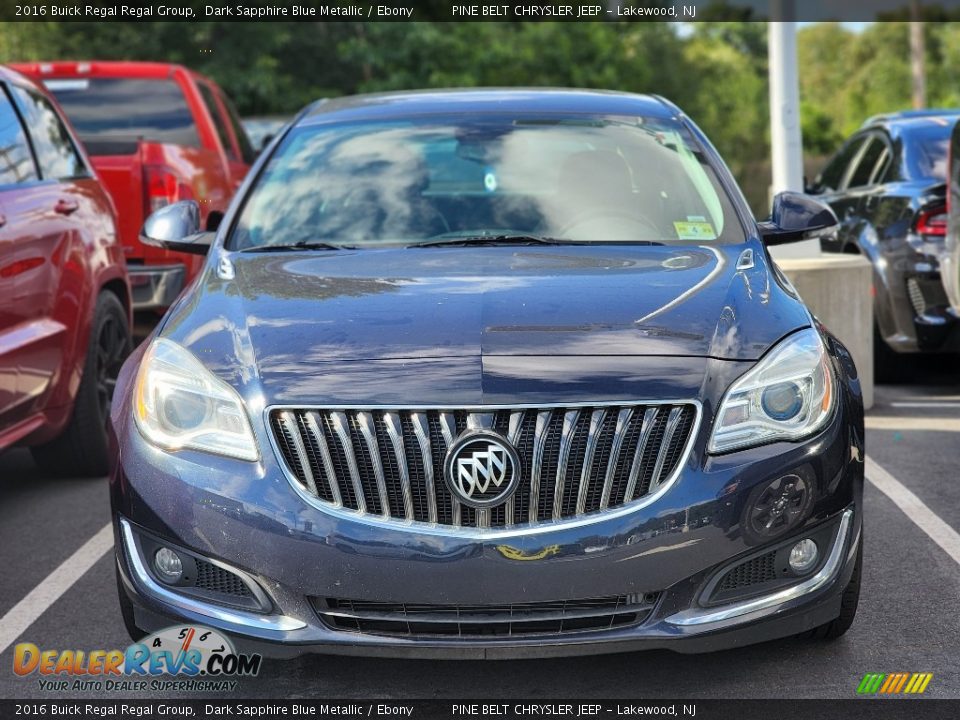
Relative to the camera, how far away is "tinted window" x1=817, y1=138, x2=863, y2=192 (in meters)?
10.7

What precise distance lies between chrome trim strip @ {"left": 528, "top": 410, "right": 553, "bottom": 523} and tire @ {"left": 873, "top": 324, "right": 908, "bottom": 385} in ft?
20.0

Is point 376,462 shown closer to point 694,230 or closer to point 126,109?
point 694,230


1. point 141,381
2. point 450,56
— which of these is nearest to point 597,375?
point 141,381

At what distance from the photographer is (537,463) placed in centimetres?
354

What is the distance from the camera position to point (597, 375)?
366 centimetres

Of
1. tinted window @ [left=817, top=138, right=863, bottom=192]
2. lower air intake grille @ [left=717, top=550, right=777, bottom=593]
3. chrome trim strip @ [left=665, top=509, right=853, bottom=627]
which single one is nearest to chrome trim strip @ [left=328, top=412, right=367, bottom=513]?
chrome trim strip @ [left=665, top=509, right=853, bottom=627]

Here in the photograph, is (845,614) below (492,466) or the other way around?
below

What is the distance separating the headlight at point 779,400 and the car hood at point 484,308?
0.22ft

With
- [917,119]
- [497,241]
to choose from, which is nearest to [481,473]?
[497,241]

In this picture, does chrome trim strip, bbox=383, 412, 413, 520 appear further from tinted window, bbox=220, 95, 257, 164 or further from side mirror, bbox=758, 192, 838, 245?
tinted window, bbox=220, 95, 257, 164

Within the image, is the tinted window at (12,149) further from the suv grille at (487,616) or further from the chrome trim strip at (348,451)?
the suv grille at (487,616)

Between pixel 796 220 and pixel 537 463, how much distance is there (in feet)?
6.65

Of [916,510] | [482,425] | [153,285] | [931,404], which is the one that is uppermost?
[482,425]

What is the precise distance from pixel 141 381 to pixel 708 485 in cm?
152
